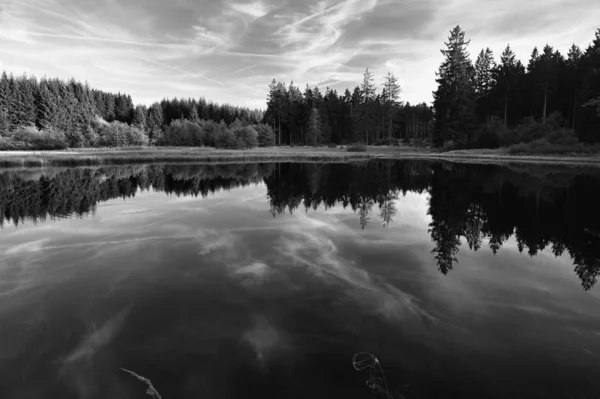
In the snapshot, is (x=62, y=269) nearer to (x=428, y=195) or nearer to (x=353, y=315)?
(x=353, y=315)

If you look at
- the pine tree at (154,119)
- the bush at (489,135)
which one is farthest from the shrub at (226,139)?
the bush at (489,135)

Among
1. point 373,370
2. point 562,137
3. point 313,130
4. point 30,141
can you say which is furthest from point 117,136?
point 373,370

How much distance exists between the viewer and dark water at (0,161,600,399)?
4625 millimetres

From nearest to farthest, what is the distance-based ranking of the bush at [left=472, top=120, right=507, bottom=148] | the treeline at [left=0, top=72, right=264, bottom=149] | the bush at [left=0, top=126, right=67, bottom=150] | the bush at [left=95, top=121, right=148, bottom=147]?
the bush at [left=472, top=120, right=507, bottom=148], the bush at [left=0, top=126, right=67, bottom=150], the treeline at [left=0, top=72, right=264, bottom=149], the bush at [left=95, top=121, right=148, bottom=147]

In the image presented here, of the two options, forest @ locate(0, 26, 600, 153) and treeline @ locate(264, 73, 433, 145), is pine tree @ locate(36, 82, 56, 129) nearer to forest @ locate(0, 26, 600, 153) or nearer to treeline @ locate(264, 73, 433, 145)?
forest @ locate(0, 26, 600, 153)

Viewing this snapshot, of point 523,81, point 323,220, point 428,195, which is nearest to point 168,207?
point 323,220

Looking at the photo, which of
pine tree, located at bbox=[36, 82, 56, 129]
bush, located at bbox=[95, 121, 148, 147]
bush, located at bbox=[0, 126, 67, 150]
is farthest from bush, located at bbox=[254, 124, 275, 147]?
pine tree, located at bbox=[36, 82, 56, 129]

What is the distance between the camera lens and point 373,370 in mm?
4754

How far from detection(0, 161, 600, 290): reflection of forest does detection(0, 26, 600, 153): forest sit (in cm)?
3135

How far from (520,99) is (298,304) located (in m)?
79.4

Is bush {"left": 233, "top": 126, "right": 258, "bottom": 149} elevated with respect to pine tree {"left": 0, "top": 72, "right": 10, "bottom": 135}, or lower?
lower

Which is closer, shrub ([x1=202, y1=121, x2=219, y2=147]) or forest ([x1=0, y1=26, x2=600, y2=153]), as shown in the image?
forest ([x1=0, y1=26, x2=600, y2=153])

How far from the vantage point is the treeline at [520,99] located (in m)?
50.5

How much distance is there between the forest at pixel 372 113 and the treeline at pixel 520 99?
0.18 m
